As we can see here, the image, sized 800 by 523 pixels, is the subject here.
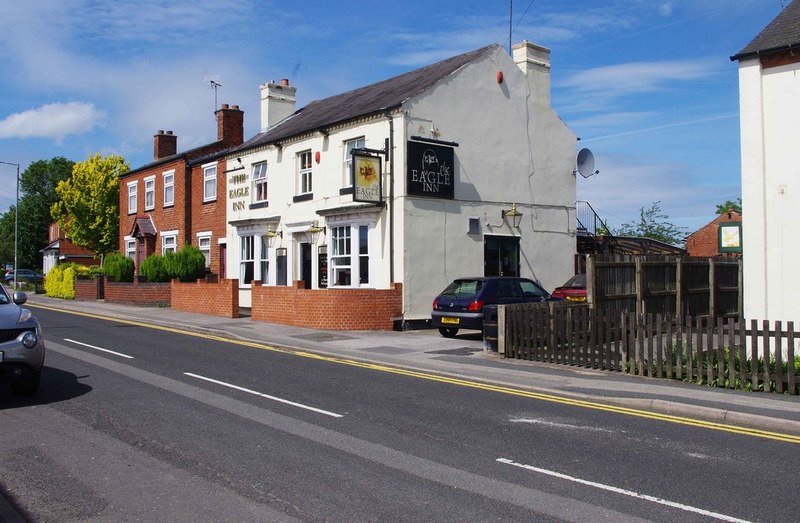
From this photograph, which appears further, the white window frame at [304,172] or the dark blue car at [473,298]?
the white window frame at [304,172]

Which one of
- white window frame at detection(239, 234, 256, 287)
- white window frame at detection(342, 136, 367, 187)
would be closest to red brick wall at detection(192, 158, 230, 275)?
white window frame at detection(239, 234, 256, 287)

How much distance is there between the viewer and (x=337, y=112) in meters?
25.1

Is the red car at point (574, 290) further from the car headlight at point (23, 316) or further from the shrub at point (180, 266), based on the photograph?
the shrub at point (180, 266)

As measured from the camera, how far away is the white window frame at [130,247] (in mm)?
37312

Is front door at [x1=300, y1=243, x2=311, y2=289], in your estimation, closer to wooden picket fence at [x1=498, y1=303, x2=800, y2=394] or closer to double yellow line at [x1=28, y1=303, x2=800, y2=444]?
double yellow line at [x1=28, y1=303, x2=800, y2=444]

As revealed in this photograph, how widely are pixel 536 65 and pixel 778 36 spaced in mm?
11588

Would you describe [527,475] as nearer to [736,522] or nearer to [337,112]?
[736,522]

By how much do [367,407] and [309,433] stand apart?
1640 mm

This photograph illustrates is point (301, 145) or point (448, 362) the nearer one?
point (448, 362)

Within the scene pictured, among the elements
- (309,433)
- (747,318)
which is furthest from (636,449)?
(747,318)

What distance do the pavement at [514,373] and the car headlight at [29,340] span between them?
21.3 feet

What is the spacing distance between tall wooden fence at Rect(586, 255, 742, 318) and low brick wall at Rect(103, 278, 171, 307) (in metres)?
19.6

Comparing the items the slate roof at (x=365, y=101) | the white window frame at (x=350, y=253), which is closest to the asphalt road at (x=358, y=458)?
the white window frame at (x=350, y=253)

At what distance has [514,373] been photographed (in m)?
12.4
